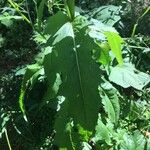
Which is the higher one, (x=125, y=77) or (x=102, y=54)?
(x=102, y=54)

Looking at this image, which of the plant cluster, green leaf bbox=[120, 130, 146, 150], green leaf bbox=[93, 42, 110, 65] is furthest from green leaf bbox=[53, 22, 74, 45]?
green leaf bbox=[120, 130, 146, 150]

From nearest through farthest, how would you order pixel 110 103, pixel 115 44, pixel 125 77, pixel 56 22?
1. pixel 115 44
2. pixel 56 22
3. pixel 110 103
4. pixel 125 77

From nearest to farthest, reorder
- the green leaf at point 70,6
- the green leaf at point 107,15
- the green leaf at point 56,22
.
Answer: the green leaf at point 70,6
the green leaf at point 56,22
the green leaf at point 107,15

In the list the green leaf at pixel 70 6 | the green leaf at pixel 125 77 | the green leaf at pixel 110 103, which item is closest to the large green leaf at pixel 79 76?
the green leaf at pixel 70 6

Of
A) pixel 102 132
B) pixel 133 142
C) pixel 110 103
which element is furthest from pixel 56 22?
pixel 133 142

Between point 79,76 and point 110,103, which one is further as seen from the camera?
point 110,103

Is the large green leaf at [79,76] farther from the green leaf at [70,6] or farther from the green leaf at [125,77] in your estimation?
the green leaf at [125,77]

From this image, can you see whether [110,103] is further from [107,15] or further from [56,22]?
[107,15]

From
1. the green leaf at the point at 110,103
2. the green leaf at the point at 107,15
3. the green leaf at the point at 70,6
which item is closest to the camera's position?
the green leaf at the point at 70,6

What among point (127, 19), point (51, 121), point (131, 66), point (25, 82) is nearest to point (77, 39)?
point (25, 82)
